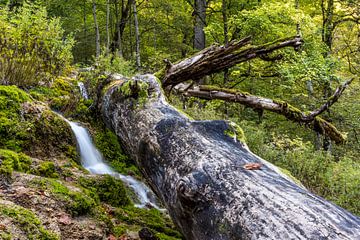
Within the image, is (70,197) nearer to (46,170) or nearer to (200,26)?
(46,170)

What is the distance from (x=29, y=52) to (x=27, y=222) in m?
4.78

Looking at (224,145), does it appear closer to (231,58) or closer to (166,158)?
(166,158)

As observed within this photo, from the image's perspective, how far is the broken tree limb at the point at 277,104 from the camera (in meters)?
6.14

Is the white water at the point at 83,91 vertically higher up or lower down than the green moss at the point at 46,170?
higher up

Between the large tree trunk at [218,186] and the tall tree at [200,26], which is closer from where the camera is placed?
the large tree trunk at [218,186]

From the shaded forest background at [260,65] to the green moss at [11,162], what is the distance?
8.78 feet

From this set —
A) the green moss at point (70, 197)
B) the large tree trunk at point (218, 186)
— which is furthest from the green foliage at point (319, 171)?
the green moss at point (70, 197)

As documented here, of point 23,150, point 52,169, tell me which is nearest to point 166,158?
point 52,169

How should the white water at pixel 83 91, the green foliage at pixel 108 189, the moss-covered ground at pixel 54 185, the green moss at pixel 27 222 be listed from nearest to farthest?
the green moss at pixel 27 222 → the moss-covered ground at pixel 54 185 → the green foliage at pixel 108 189 → the white water at pixel 83 91

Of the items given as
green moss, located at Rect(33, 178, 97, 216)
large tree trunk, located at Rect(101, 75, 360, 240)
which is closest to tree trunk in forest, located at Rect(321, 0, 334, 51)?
large tree trunk, located at Rect(101, 75, 360, 240)

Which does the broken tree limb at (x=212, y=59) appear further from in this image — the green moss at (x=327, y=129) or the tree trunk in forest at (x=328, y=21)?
the tree trunk in forest at (x=328, y=21)

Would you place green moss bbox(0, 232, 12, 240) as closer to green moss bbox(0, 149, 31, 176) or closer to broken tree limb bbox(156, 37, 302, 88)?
green moss bbox(0, 149, 31, 176)

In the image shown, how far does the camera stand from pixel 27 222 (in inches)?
98.6

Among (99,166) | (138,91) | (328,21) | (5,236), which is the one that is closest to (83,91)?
(99,166)
